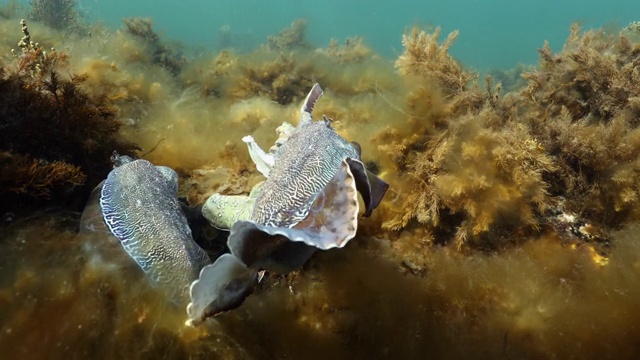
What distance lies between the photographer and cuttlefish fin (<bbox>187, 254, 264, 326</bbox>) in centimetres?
190

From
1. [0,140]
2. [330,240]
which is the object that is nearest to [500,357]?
[330,240]

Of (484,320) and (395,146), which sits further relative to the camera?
(395,146)

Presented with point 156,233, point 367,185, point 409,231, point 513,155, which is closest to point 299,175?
point 367,185

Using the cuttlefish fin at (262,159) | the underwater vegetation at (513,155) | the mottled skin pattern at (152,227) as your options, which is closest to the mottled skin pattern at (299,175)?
the cuttlefish fin at (262,159)

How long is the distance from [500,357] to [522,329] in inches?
11.4

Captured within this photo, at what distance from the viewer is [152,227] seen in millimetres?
2682

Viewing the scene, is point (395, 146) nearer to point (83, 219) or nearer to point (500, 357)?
point (500, 357)

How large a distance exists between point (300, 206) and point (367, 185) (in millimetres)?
566

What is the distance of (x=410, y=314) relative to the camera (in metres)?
2.99

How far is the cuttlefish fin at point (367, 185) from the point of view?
2.49m

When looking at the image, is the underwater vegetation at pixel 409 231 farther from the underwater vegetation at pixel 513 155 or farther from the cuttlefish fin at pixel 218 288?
the cuttlefish fin at pixel 218 288

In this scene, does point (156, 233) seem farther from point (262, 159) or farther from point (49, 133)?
point (49, 133)

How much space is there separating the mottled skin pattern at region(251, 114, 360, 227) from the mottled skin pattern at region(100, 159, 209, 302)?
592 mm

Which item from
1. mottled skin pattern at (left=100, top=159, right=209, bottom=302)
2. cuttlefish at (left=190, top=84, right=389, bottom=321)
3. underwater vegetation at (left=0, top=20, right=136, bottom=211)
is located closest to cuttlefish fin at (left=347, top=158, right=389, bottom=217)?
cuttlefish at (left=190, top=84, right=389, bottom=321)
